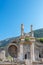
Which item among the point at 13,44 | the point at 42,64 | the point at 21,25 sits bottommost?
the point at 42,64

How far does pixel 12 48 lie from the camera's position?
39.6 m

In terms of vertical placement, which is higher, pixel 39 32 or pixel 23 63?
pixel 39 32

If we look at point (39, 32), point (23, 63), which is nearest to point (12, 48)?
point (23, 63)

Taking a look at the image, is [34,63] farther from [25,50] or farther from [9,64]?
[25,50]

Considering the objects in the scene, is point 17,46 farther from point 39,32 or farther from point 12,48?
point 39,32

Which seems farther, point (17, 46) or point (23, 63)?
point (17, 46)

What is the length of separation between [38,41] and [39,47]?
3392mm

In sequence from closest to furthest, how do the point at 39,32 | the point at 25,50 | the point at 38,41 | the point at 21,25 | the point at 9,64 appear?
1. the point at 9,64
2. the point at 21,25
3. the point at 25,50
4. the point at 38,41
5. the point at 39,32

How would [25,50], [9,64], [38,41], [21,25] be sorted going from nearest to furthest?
[9,64] → [21,25] → [25,50] → [38,41]

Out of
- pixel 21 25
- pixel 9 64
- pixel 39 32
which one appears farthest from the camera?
pixel 39 32

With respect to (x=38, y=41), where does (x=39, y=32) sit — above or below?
above

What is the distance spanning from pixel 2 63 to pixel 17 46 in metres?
23.4

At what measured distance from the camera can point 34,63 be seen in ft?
49.4

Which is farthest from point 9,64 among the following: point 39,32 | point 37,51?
point 39,32
